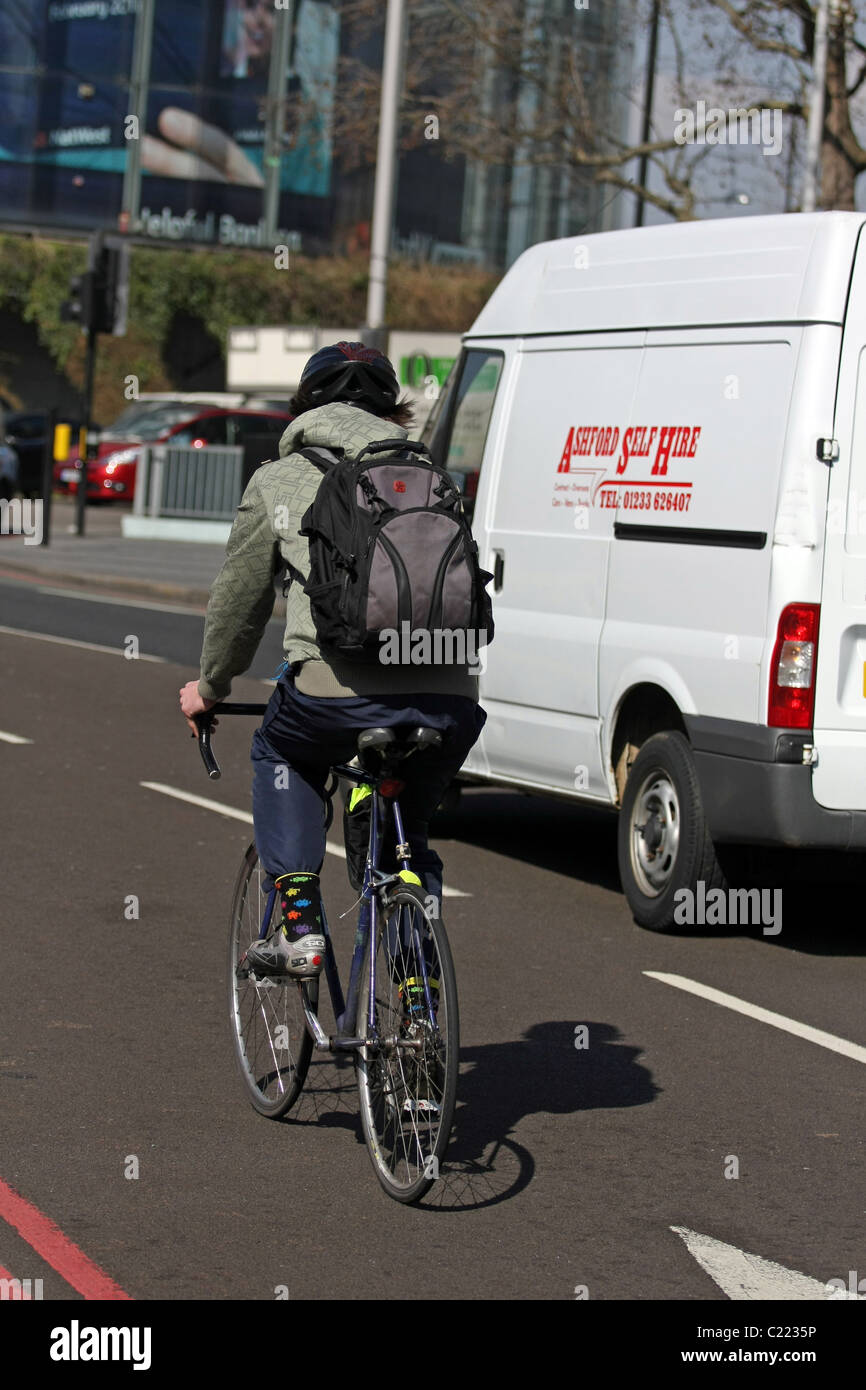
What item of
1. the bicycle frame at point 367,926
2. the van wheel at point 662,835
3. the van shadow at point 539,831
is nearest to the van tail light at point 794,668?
the van wheel at point 662,835

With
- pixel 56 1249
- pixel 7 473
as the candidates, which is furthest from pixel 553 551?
pixel 7 473

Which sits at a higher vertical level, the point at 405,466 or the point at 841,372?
the point at 841,372

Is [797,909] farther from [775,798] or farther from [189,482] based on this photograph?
[189,482]

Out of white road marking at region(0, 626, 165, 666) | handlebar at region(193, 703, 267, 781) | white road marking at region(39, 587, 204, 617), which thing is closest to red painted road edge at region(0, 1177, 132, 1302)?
handlebar at region(193, 703, 267, 781)

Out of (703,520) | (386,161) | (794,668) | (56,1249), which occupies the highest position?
(386,161)

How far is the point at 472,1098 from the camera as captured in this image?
575 cm

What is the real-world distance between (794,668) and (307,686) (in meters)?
3.02

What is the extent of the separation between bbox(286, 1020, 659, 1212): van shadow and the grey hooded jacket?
1.14 m

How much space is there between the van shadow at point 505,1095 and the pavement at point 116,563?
16.4 metres

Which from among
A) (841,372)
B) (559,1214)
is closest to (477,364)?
(841,372)

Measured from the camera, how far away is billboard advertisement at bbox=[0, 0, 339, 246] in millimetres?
57750

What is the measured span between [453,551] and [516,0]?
2481 centimetres
